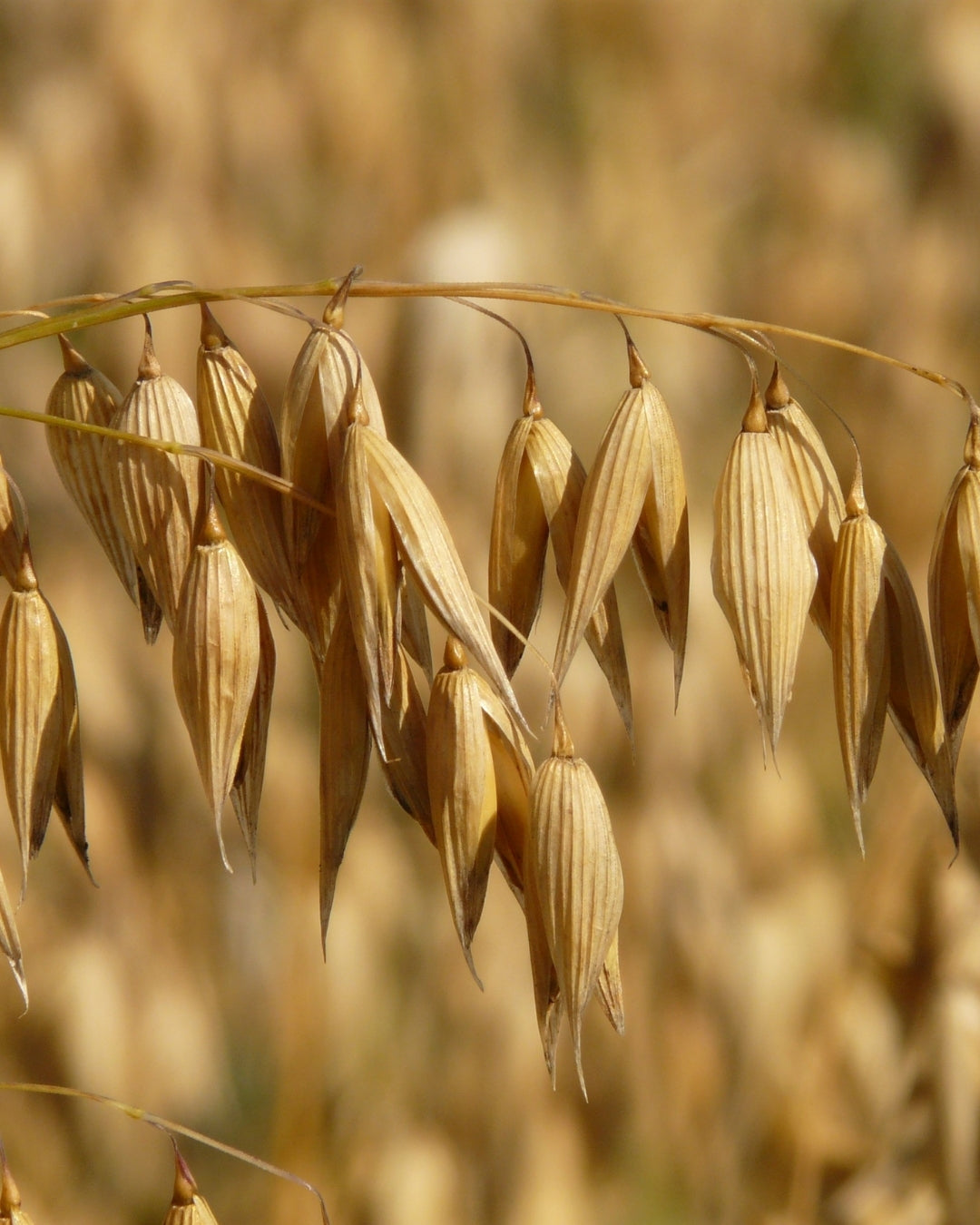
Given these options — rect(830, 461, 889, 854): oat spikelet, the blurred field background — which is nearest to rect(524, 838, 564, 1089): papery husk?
rect(830, 461, 889, 854): oat spikelet

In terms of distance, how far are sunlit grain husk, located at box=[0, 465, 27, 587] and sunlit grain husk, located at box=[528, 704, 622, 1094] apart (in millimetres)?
174

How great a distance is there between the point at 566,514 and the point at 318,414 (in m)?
0.09

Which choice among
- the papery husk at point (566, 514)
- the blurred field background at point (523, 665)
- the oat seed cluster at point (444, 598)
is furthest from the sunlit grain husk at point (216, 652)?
the blurred field background at point (523, 665)

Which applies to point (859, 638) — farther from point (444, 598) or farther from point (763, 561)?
point (444, 598)

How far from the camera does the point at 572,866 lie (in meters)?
0.35

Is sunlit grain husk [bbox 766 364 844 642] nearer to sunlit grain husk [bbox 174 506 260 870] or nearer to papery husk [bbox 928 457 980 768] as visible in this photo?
papery husk [bbox 928 457 980 768]

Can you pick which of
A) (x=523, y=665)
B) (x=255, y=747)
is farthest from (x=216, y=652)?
(x=523, y=665)

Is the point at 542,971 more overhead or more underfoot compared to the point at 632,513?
more underfoot

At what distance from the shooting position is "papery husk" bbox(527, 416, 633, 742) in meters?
0.38

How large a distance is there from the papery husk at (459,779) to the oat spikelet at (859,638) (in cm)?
12

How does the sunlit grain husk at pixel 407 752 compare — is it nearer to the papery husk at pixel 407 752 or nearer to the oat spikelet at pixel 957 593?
the papery husk at pixel 407 752

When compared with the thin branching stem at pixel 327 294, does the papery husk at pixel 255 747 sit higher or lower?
lower

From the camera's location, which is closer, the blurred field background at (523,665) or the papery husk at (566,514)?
the papery husk at (566,514)

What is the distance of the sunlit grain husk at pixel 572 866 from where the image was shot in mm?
342
